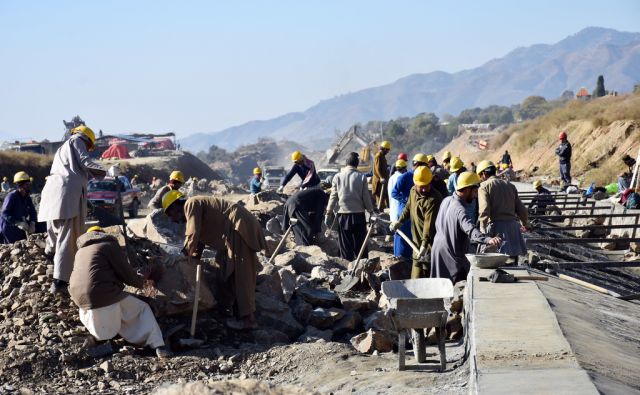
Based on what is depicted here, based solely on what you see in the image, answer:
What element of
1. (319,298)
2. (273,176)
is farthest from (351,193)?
(273,176)

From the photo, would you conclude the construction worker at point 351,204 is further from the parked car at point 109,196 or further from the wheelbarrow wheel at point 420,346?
the parked car at point 109,196

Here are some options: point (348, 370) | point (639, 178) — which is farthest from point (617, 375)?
point (639, 178)

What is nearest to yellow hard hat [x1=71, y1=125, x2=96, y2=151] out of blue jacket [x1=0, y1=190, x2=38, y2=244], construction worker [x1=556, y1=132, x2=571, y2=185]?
blue jacket [x1=0, y1=190, x2=38, y2=244]

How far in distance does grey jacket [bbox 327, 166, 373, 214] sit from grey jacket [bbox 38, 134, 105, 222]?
4.26 meters

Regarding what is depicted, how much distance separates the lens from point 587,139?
3691 centimetres

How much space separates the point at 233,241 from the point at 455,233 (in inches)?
81.4

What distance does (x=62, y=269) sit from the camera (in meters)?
8.84

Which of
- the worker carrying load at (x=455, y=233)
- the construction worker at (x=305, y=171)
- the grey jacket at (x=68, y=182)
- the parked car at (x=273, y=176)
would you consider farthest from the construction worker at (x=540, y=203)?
the parked car at (x=273, y=176)

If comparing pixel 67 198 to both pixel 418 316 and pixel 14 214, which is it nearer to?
pixel 14 214

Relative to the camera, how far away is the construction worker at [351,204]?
1244 cm

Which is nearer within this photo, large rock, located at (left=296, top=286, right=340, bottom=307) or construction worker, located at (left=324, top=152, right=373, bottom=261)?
large rock, located at (left=296, top=286, right=340, bottom=307)

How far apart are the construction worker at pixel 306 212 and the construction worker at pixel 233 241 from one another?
13.8ft

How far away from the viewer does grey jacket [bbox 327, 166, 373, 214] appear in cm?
1242

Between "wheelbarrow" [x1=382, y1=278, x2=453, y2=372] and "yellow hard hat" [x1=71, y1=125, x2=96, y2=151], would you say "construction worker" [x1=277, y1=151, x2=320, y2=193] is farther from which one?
"wheelbarrow" [x1=382, y1=278, x2=453, y2=372]
